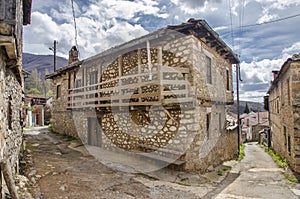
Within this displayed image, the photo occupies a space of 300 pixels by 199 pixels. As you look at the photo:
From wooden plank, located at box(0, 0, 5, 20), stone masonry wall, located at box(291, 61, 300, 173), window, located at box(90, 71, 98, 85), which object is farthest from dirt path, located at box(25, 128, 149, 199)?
stone masonry wall, located at box(291, 61, 300, 173)

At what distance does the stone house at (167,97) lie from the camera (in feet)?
25.6

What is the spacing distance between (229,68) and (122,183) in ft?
31.7

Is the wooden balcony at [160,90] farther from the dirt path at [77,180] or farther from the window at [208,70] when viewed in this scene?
the dirt path at [77,180]

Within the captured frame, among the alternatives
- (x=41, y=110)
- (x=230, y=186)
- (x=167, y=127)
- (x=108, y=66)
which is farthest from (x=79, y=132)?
(x=41, y=110)

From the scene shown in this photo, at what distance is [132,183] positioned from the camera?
6402 mm

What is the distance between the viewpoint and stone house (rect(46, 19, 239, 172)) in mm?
7797

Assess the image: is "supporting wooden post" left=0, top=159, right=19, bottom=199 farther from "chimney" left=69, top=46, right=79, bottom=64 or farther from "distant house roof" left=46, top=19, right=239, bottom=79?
"chimney" left=69, top=46, right=79, bottom=64

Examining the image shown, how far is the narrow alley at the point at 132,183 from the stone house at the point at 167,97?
86cm

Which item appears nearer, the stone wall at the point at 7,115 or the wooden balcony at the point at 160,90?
the stone wall at the point at 7,115

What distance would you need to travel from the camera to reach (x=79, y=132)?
13289 millimetres

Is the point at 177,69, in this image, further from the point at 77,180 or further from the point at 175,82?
the point at 77,180

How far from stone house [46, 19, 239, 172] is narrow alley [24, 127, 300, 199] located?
86cm

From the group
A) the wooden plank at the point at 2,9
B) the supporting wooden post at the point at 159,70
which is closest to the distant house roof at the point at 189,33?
the supporting wooden post at the point at 159,70

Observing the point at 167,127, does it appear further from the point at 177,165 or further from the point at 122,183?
the point at 122,183
